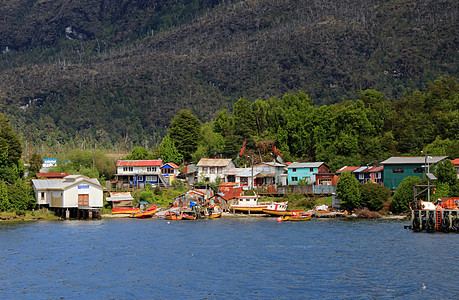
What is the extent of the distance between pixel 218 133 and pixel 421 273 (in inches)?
4013

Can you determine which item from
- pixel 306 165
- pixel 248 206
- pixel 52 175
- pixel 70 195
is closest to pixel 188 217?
pixel 248 206

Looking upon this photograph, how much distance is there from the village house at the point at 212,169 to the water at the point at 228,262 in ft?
119

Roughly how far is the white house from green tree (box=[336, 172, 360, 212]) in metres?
40.7

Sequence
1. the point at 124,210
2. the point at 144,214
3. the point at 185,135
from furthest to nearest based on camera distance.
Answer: the point at 185,135 → the point at 124,210 → the point at 144,214

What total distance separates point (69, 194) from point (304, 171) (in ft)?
148

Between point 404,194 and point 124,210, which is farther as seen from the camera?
point 124,210

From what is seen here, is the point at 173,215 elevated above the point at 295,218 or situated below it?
above

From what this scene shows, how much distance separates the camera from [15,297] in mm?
50375

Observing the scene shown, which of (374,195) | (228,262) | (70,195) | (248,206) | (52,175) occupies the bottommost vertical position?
(228,262)

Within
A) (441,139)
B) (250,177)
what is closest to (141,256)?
(250,177)

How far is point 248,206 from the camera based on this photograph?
112 meters

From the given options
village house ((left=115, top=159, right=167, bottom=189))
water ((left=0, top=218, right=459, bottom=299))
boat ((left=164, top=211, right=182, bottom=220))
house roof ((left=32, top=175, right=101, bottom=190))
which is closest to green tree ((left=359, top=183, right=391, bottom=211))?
water ((left=0, top=218, right=459, bottom=299))

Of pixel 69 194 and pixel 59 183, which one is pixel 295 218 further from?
pixel 59 183

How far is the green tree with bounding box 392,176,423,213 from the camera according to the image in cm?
9988
